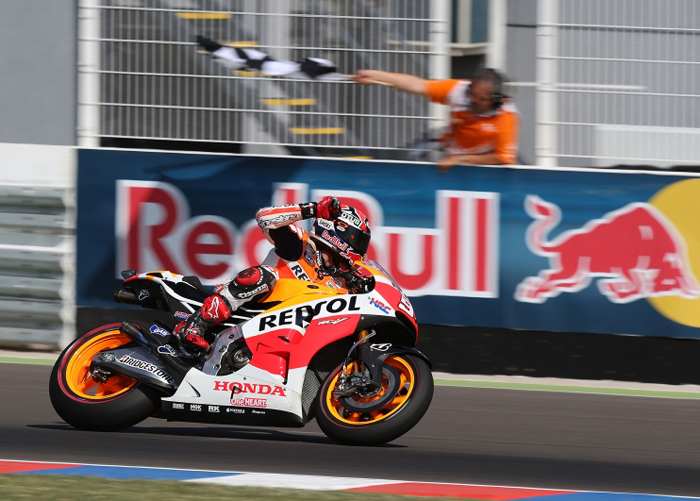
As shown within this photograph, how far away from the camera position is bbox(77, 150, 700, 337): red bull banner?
913 cm

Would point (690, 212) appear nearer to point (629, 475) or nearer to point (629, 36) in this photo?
point (629, 36)

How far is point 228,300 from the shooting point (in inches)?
255

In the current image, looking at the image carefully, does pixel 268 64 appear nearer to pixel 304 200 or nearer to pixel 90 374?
pixel 304 200

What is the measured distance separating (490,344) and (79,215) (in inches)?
145

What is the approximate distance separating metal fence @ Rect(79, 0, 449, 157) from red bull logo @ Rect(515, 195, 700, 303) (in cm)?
148

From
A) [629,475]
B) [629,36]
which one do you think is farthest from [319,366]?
[629,36]

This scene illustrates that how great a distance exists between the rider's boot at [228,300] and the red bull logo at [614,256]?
338cm

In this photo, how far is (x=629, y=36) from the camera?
374 inches

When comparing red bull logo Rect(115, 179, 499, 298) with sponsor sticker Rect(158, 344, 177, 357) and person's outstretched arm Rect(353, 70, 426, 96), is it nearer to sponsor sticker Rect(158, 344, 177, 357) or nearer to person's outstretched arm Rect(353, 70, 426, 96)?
person's outstretched arm Rect(353, 70, 426, 96)

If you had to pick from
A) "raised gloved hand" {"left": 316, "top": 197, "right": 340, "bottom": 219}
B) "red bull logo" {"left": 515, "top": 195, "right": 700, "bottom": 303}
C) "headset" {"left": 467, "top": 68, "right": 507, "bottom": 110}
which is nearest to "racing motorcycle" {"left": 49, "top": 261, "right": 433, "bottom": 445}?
"raised gloved hand" {"left": 316, "top": 197, "right": 340, "bottom": 219}

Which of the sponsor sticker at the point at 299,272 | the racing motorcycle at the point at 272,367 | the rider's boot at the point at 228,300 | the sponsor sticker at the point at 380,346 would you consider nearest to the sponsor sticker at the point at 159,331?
the racing motorcycle at the point at 272,367

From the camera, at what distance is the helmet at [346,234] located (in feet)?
21.4

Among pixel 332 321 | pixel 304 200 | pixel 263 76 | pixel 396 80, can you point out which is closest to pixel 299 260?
pixel 332 321

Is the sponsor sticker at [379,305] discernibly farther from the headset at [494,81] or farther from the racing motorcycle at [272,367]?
the headset at [494,81]
